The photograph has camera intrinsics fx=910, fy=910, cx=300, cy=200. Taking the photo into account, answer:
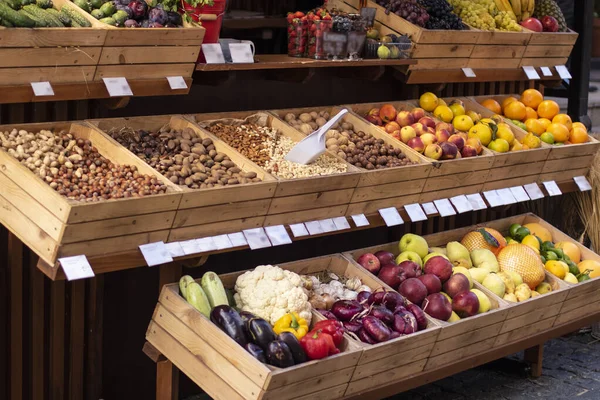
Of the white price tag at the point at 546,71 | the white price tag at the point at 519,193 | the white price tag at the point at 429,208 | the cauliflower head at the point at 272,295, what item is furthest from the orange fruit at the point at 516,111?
the cauliflower head at the point at 272,295

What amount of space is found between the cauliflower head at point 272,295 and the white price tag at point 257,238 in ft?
0.41

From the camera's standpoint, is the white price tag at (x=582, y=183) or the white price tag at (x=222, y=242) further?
the white price tag at (x=582, y=183)

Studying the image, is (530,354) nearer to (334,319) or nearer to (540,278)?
(540,278)

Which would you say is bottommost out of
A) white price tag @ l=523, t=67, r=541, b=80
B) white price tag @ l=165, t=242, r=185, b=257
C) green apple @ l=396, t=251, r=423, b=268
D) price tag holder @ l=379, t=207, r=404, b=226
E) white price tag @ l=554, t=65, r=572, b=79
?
green apple @ l=396, t=251, r=423, b=268

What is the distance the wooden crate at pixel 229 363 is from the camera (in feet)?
10.6

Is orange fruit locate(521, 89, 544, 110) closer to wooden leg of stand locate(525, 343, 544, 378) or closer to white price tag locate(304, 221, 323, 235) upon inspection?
wooden leg of stand locate(525, 343, 544, 378)

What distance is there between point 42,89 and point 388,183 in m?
1.64

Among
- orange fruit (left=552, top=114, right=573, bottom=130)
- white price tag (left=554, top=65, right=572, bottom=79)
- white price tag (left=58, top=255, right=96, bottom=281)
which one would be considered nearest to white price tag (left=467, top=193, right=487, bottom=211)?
orange fruit (left=552, top=114, right=573, bottom=130)

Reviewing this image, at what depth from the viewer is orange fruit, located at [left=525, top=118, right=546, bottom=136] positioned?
5363 millimetres

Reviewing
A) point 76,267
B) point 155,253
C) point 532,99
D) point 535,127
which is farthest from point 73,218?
point 532,99

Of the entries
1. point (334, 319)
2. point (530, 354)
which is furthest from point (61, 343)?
point (530, 354)

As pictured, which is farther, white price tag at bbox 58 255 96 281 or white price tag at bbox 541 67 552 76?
white price tag at bbox 541 67 552 76

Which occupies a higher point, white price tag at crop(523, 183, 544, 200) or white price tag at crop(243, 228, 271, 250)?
white price tag at crop(243, 228, 271, 250)

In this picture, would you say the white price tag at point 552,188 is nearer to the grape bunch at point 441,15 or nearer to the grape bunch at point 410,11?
the grape bunch at point 441,15
